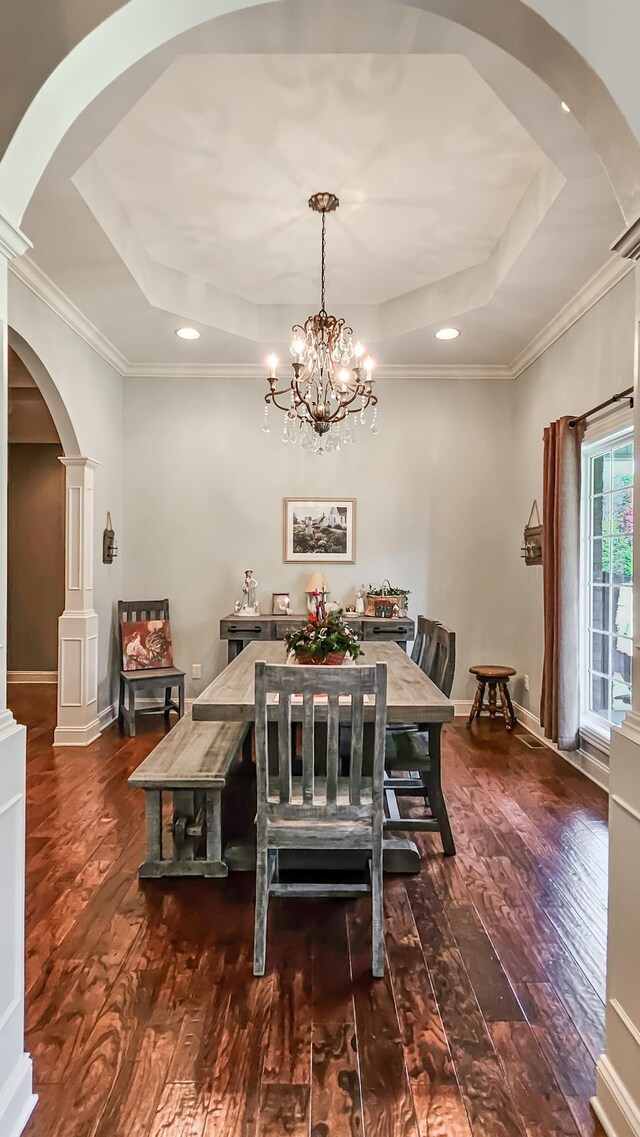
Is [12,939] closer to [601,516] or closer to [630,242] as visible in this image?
[630,242]

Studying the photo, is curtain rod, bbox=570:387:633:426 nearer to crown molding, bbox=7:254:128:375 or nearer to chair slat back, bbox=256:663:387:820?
chair slat back, bbox=256:663:387:820

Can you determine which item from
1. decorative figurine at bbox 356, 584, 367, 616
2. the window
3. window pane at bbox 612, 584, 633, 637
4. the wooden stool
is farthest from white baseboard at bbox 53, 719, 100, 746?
window pane at bbox 612, 584, 633, 637

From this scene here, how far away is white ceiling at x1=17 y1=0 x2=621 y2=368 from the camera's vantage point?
249cm

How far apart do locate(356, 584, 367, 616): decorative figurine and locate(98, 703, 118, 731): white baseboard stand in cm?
220

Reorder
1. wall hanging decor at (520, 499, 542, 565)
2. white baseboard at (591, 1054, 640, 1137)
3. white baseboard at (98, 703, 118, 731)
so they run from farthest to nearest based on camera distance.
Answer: white baseboard at (98, 703, 118, 731) < wall hanging decor at (520, 499, 542, 565) < white baseboard at (591, 1054, 640, 1137)

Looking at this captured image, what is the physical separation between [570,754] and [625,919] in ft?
9.75

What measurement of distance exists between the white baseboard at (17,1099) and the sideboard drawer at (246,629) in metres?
3.80

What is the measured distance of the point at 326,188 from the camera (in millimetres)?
3525

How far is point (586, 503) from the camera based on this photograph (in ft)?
14.3

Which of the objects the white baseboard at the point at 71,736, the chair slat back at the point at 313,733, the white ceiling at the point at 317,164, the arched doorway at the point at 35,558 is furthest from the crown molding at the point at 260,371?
the chair slat back at the point at 313,733

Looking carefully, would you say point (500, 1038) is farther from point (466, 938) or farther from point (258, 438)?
point (258, 438)

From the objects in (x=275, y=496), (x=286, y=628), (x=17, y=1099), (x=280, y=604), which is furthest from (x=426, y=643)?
(x=17, y=1099)

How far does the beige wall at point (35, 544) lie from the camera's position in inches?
297

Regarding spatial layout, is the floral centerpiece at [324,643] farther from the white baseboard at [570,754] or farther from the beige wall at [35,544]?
the beige wall at [35,544]
